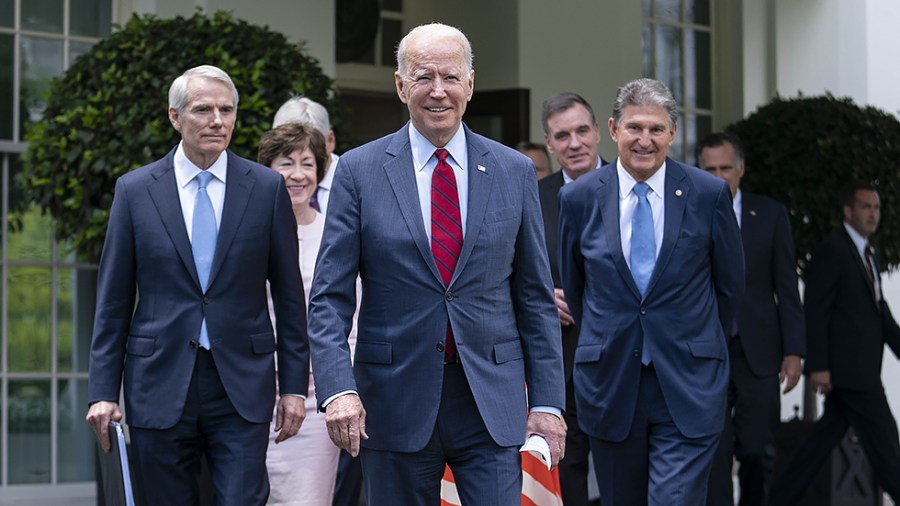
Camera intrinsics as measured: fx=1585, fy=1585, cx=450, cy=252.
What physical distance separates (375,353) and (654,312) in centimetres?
172

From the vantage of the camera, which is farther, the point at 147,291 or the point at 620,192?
the point at 620,192

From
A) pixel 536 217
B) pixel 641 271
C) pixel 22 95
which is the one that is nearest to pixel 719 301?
pixel 641 271

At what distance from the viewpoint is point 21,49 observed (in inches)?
342

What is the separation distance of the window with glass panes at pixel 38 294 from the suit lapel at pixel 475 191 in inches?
186

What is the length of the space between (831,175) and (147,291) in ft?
16.9

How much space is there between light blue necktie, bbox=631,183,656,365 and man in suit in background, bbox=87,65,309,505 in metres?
1.31

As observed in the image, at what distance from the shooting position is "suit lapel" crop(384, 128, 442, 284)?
14.5 ft

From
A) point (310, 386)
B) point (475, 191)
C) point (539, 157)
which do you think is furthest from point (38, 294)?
point (475, 191)

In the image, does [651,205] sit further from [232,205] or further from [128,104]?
[128,104]

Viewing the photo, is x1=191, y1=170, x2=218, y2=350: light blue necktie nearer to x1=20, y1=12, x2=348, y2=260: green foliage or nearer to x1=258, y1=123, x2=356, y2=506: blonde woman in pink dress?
x1=258, y1=123, x2=356, y2=506: blonde woman in pink dress

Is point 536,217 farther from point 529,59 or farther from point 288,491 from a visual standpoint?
point 529,59

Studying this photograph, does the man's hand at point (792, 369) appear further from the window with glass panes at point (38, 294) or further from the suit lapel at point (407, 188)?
the suit lapel at point (407, 188)

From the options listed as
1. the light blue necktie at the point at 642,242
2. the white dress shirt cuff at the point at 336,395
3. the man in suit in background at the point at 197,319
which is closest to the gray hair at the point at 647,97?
the light blue necktie at the point at 642,242

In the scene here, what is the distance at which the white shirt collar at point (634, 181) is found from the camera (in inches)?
237
